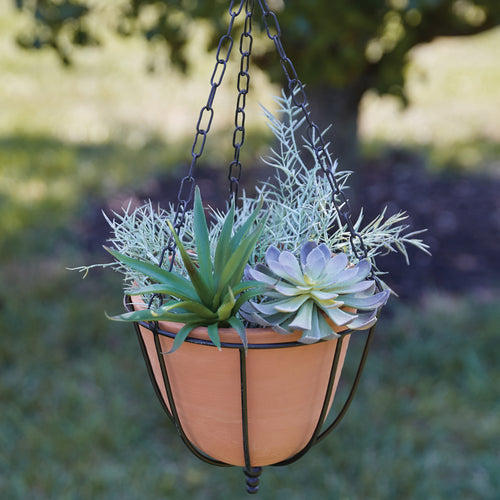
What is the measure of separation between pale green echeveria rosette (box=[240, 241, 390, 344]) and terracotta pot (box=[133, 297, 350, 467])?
0.03m

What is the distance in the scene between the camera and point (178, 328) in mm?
875

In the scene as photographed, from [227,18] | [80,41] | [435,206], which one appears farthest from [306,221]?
[435,206]

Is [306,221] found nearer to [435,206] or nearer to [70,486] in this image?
[70,486]

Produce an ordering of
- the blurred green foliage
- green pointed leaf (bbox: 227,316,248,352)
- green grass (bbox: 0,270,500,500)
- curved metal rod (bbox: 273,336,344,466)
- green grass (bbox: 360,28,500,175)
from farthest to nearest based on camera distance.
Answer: green grass (bbox: 360,28,500,175) < the blurred green foliage < green grass (bbox: 0,270,500,500) < curved metal rod (bbox: 273,336,344,466) < green pointed leaf (bbox: 227,316,248,352)

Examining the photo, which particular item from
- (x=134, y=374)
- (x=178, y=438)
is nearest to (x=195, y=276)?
(x=178, y=438)

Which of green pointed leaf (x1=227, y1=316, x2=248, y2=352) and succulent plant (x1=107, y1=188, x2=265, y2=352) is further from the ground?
succulent plant (x1=107, y1=188, x2=265, y2=352)

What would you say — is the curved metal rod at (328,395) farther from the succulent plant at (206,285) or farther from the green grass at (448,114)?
the green grass at (448,114)

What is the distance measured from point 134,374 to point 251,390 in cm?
170

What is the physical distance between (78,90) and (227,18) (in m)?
4.13

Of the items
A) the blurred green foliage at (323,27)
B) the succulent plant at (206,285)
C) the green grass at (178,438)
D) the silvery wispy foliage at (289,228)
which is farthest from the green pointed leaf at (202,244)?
the green grass at (178,438)

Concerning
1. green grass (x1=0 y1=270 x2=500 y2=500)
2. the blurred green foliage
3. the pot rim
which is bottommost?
green grass (x1=0 y1=270 x2=500 y2=500)

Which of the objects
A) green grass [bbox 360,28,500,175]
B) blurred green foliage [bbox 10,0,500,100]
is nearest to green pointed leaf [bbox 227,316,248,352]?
blurred green foliage [bbox 10,0,500,100]

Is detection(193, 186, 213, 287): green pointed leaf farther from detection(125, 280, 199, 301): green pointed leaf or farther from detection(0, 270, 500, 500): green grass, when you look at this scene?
detection(0, 270, 500, 500): green grass

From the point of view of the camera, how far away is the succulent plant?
83 cm
